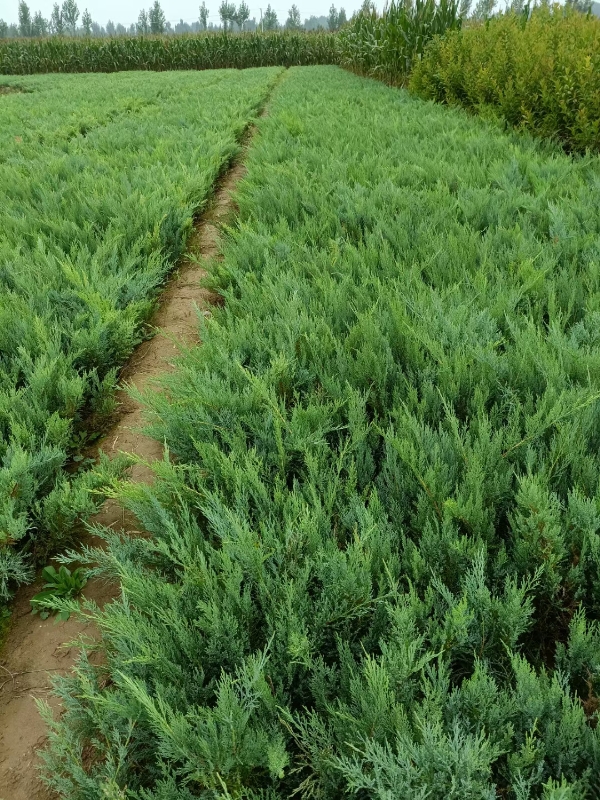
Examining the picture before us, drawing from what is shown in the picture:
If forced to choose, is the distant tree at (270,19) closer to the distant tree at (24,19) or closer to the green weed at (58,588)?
the distant tree at (24,19)

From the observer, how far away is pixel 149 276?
11.5 feet

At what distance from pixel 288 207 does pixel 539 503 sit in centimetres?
361

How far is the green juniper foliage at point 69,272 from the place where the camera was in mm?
1919

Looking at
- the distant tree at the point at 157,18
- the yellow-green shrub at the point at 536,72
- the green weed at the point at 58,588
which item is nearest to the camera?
the green weed at the point at 58,588

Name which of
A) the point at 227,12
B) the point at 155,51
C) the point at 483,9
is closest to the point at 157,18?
the point at 227,12

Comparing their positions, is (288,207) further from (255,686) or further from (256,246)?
(255,686)

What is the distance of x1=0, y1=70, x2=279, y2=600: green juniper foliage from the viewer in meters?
1.92

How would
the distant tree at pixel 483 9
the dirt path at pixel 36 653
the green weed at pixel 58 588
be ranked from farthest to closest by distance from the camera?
the distant tree at pixel 483 9, the green weed at pixel 58 588, the dirt path at pixel 36 653

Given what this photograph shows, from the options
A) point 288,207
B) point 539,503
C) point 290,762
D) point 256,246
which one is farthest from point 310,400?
point 288,207

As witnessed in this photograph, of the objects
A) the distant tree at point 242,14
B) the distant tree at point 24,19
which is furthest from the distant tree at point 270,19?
the distant tree at point 24,19

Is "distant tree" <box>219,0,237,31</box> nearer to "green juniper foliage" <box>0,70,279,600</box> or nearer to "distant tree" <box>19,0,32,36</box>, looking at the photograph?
"distant tree" <box>19,0,32,36</box>

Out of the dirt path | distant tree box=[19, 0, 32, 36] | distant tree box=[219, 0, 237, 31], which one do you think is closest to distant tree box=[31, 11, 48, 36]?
distant tree box=[19, 0, 32, 36]

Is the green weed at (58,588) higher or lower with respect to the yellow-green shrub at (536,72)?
lower

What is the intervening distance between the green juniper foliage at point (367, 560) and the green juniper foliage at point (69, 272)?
424 mm
